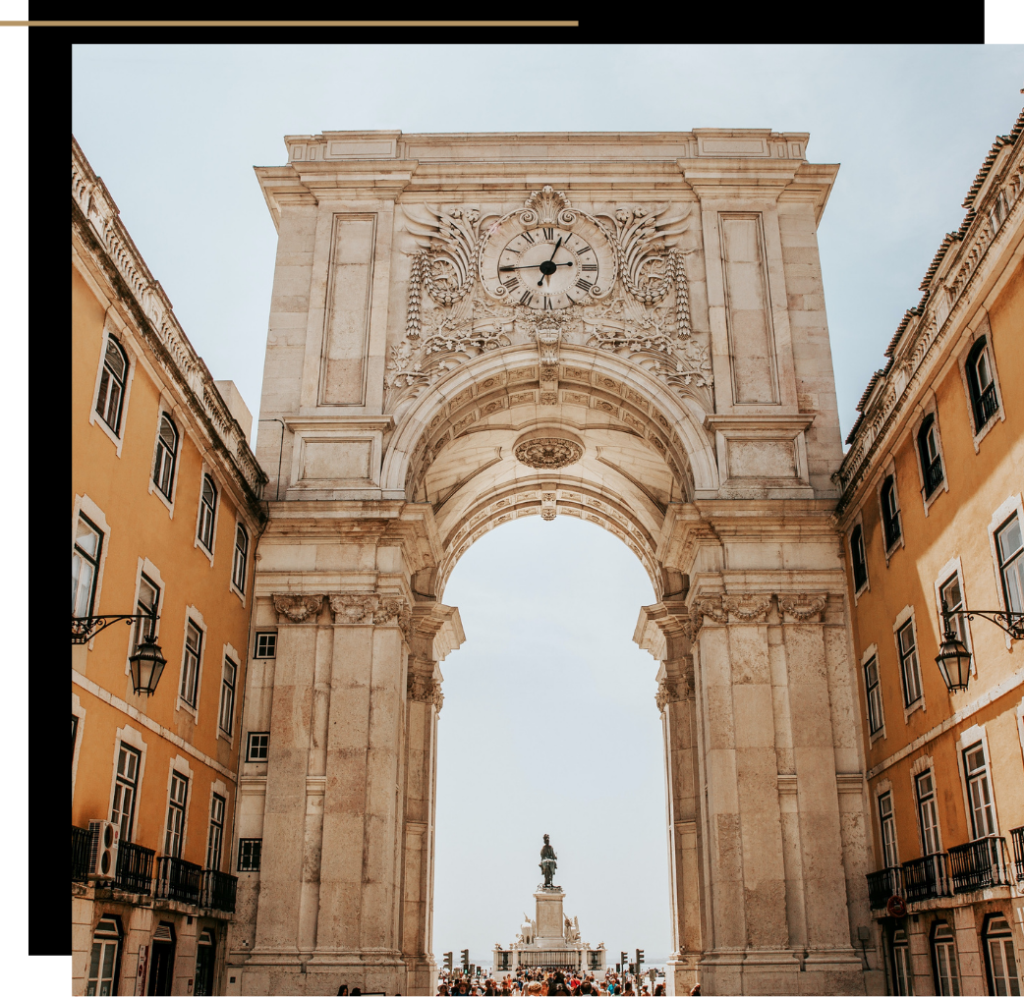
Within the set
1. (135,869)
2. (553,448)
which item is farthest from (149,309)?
(553,448)

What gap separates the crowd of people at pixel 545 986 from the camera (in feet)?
97.7

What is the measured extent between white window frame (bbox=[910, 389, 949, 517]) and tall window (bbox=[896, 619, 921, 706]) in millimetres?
2649

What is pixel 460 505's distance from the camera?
121 ft

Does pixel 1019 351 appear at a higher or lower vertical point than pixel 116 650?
higher

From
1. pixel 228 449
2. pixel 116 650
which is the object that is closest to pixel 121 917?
pixel 116 650

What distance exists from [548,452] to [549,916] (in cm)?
2397

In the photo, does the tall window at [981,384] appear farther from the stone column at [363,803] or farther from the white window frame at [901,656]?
the stone column at [363,803]

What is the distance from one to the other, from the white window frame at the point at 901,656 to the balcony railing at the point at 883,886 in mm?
3007

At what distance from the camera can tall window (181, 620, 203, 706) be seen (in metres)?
21.4

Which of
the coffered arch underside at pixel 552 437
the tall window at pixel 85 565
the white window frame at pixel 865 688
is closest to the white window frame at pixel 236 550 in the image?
the coffered arch underside at pixel 552 437

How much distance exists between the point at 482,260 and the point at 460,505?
9.88 m
